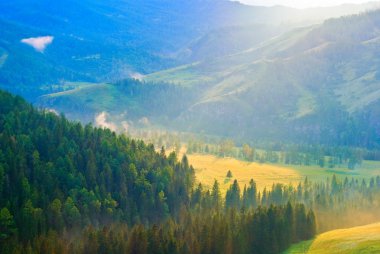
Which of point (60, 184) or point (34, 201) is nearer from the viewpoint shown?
point (34, 201)

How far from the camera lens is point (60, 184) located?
19338 cm

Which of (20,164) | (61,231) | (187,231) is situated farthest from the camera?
(20,164)

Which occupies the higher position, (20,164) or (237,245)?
(20,164)

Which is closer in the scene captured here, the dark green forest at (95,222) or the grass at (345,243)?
the grass at (345,243)

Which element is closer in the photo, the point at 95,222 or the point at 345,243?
the point at 345,243

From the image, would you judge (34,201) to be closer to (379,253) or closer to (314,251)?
(314,251)

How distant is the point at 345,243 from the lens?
131125 millimetres

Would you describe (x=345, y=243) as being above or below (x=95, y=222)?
above

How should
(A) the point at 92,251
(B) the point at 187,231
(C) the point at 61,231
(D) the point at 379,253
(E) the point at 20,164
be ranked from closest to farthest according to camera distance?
1. (D) the point at 379,253
2. (A) the point at 92,251
3. (B) the point at 187,231
4. (C) the point at 61,231
5. (E) the point at 20,164

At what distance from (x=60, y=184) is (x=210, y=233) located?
255 ft

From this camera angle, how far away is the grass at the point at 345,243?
408 ft

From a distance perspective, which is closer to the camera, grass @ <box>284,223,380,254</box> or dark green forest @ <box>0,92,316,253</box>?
grass @ <box>284,223,380,254</box>

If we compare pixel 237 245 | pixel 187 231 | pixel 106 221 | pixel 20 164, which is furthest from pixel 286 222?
pixel 20 164

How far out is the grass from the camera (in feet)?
408
